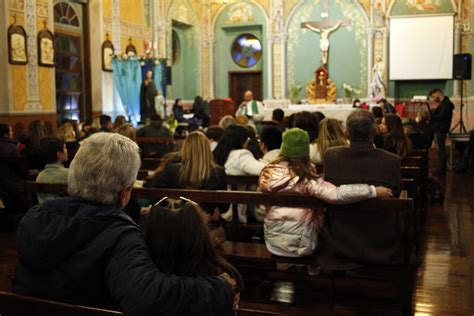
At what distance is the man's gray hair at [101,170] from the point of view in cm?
195

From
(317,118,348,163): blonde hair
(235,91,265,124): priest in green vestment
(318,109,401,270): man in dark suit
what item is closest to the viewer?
(318,109,401,270): man in dark suit

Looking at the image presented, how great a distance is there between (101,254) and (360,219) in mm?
1948

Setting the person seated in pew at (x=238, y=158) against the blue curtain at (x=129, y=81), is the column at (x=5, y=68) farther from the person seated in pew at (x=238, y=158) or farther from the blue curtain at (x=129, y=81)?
the person seated in pew at (x=238, y=158)

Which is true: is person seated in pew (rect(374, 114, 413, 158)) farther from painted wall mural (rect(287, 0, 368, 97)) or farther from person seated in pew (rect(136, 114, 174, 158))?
painted wall mural (rect(287, 0, 368, 97))

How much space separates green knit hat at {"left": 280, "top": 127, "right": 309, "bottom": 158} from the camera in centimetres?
346

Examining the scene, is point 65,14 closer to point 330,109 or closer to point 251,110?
point 251,110

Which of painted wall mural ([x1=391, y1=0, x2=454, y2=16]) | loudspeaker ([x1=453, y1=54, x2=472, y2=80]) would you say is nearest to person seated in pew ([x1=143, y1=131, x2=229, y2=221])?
loudspeaker ([x1=453, y1=54, x2=472, y2=80])

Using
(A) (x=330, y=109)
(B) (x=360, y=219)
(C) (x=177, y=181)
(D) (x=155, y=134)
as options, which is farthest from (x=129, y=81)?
(B) (x=360, y=219)

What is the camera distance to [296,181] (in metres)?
3.45

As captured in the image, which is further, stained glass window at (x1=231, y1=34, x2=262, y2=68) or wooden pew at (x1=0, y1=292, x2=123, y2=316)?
stained glass window at (x1=231, y1=34, x2=262, y2=68)

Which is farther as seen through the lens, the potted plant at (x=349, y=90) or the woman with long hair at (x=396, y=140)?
the potted plant at (x=349, y=90)

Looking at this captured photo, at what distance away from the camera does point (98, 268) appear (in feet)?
6.02

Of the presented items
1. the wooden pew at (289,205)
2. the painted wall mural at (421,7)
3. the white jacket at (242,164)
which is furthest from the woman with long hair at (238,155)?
the painted wall mural at (421,7)

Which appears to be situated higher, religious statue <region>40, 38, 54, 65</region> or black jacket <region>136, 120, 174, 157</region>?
religious statue <region>40, 38, 54, 65</region>
